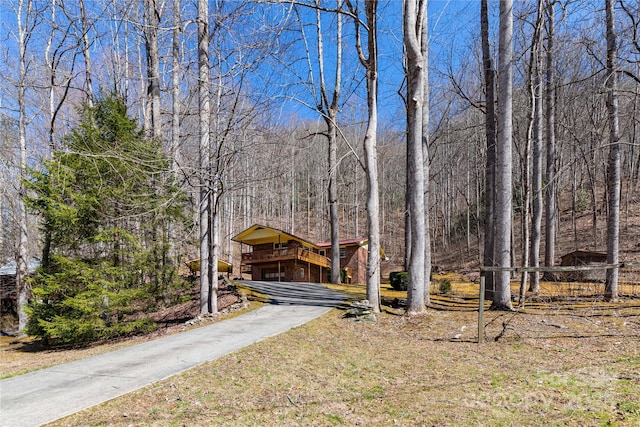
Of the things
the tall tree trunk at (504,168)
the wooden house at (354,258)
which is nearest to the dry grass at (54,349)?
the tall tree trunk at (504,168)

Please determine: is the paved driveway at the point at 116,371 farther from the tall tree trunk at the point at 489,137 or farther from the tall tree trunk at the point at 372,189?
the tall tree trunk at the point at 489,137

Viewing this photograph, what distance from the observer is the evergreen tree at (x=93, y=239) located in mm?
8719

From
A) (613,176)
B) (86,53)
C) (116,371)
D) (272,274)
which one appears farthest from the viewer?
(272,274)

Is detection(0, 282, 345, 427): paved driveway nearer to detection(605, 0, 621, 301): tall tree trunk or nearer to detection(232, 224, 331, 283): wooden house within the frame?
detection(605, 0, 621, 301): tall tree trunk

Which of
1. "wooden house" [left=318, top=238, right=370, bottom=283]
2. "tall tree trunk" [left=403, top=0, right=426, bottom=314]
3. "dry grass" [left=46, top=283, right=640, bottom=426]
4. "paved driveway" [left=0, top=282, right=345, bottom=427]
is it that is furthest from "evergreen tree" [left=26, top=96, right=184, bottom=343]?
"wooden house" [left=318, top=238, right=370, bottom=283]

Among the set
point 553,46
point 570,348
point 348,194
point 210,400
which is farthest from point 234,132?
point 348,194

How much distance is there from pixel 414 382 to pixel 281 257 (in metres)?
21.3

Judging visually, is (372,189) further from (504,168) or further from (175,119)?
(175,119)

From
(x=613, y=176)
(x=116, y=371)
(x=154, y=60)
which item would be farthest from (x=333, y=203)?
(x=116, y=371)

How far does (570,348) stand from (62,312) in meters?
11.1

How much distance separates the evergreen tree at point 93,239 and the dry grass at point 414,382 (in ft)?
17.4

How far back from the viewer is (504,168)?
8328 millimetres

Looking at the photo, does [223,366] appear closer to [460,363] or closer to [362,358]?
[362,358]

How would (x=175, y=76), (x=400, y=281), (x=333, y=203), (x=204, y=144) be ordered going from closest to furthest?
(x=204, y=144) → (x=175, y=76) → (x=400, y=281) → (x=333, y=203)
